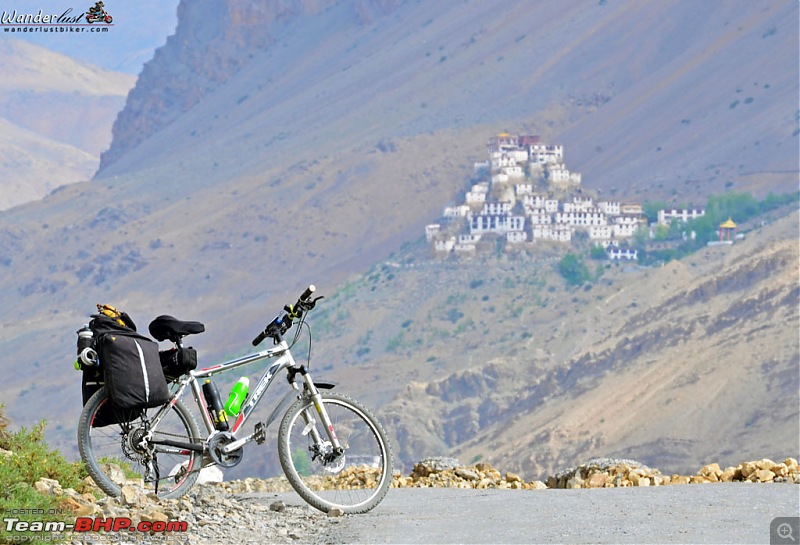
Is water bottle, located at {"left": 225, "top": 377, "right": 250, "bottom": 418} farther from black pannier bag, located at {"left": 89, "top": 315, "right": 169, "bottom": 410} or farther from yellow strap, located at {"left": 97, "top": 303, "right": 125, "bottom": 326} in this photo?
yellow strap, located at {"left": 97, "top": 303, "right": 125, "bottom": 326}

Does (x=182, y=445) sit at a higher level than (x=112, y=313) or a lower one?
lower

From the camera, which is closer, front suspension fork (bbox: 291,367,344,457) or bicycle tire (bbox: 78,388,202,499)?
bicycle tire (bbox: 78,388,202,499)

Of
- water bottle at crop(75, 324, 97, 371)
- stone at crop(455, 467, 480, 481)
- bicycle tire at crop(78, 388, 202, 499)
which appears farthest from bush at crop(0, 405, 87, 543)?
stone at crop(455, 467, 480, 481)

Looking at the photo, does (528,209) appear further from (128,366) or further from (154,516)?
(154,516)

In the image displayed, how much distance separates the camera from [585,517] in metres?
9.26

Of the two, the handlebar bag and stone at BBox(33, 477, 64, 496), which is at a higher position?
the handlebar bag

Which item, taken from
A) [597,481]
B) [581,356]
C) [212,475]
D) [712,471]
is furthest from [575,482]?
[581,356]

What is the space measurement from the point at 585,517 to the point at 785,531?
1.18 meters

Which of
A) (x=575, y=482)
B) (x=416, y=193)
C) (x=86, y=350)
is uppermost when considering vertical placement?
(x=416, y=193)

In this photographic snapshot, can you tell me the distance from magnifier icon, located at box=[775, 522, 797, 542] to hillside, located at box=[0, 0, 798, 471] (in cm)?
8296

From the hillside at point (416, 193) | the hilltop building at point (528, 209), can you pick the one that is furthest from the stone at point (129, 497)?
the hilltop building at point (528, 209)

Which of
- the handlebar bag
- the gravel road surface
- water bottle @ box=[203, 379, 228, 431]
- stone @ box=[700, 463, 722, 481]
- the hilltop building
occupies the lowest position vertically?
the gravel road surface

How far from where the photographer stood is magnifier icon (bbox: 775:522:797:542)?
854cm

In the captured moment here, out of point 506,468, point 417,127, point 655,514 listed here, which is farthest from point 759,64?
point 655,514
